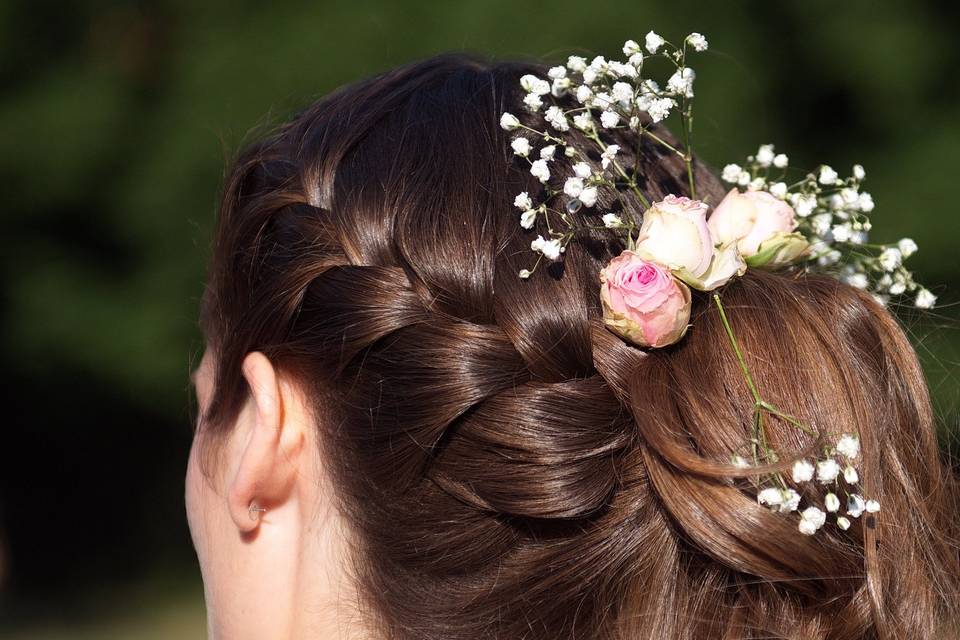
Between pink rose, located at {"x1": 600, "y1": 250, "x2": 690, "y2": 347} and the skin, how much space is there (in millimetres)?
450

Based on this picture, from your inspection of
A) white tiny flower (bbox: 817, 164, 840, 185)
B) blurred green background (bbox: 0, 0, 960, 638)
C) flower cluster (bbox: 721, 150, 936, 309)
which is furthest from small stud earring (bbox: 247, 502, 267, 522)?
blurred green background (bbox: 0, 0, 960, 638)

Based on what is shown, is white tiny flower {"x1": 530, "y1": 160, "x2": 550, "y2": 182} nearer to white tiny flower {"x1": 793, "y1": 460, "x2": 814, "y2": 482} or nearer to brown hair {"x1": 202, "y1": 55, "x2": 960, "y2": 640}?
brown hair {"x1": 202, "y1": 55, "x2": 960, "y2": 640}

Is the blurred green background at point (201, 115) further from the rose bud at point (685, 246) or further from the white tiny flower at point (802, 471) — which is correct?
the white tiny flower at point (802, 471)

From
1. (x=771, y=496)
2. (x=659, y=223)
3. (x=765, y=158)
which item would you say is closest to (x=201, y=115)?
(x=765, y=158)

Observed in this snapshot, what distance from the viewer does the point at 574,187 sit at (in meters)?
1.25

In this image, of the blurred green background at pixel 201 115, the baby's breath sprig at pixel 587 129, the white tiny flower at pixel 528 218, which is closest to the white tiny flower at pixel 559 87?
the baby's breath sprig at pixel 587 129

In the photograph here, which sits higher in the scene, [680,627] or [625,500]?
[625,500]

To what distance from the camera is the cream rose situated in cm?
135

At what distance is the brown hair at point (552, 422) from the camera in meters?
1.21

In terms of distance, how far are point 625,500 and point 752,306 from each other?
0.98 ft

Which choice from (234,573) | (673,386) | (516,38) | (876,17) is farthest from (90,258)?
(673,386)

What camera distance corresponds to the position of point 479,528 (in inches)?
50.5

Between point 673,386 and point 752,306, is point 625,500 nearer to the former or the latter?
point 673,386

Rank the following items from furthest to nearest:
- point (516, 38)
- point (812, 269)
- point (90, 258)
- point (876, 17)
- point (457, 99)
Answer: point (90, 258)
point (876, 17)
point (516, 38)
point (812, 269)
point (457, 99)
